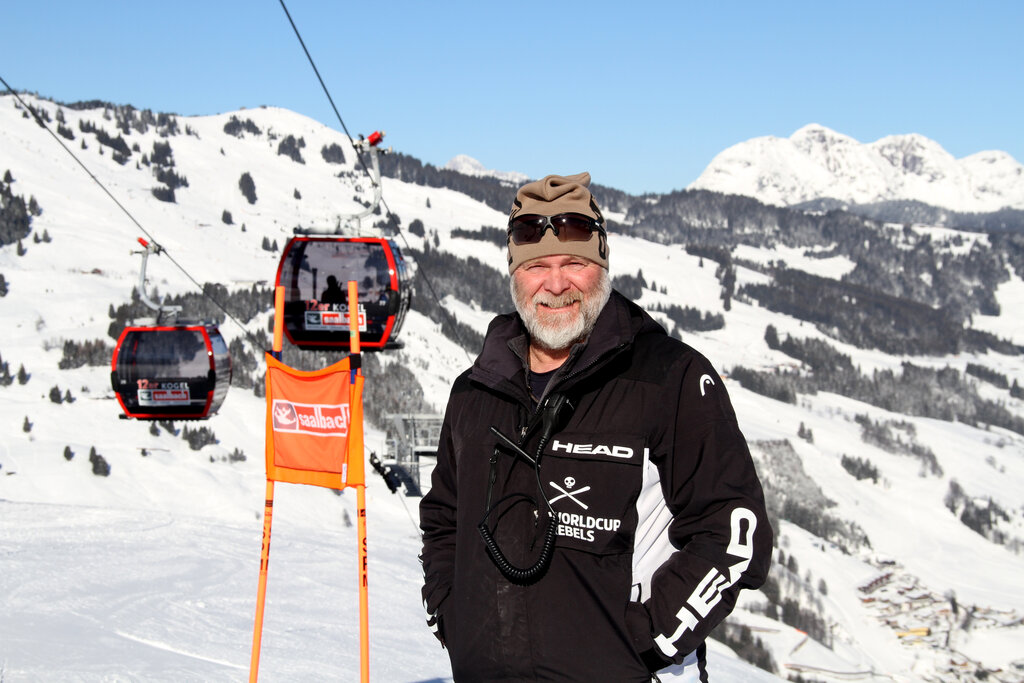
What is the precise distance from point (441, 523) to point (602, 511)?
798 millimetres

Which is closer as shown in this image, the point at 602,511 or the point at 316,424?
the point at 602,511

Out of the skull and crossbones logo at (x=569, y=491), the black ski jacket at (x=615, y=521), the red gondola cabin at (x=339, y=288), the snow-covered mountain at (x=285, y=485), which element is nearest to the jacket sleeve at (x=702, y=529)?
the black ski jacket at (x=615, y=521)

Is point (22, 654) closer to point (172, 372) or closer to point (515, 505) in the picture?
point (515, 505)

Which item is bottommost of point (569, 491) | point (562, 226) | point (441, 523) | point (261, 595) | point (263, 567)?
point (261, 595)

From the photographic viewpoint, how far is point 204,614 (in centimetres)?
910

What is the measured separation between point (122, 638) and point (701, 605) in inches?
267

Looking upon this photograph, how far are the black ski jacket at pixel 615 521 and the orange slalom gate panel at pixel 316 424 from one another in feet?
12.5

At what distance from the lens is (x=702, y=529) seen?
93.0 inches

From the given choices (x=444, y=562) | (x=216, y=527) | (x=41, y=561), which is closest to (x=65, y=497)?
(x=216, y=527)

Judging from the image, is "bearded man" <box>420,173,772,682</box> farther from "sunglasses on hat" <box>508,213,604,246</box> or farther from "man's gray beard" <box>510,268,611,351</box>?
"sunglasses on hat" <box>508,213,604,246</box>

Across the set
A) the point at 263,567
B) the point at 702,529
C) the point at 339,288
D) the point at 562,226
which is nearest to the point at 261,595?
the point at 263,567

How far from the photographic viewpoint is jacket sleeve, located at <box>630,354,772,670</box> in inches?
91.0

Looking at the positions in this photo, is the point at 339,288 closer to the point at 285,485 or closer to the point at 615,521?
the point at 615,521

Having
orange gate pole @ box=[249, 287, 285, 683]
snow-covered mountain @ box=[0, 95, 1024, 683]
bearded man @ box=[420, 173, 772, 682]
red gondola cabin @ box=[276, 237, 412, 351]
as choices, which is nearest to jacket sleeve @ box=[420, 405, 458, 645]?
bearded man @ box=[420, 173, 772, 682]
